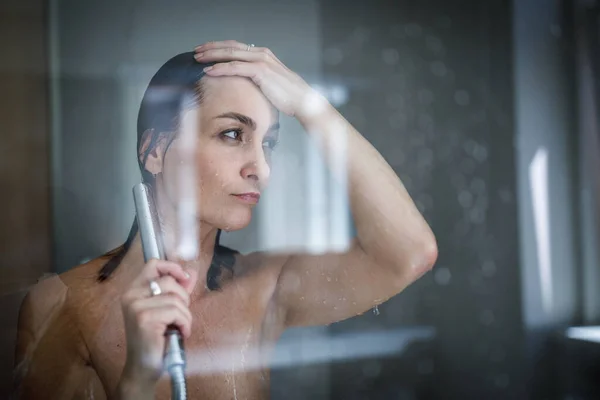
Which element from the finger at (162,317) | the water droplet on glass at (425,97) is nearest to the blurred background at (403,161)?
the water droplet on glass at (425,97)

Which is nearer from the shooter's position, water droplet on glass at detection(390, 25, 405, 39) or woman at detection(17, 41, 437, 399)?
woman at detection(17, 41, 437, 399)

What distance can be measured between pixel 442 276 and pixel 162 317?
A: 0.44 meters

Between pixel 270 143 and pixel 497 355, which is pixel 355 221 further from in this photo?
pixel 497 355

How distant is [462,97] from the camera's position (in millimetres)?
974

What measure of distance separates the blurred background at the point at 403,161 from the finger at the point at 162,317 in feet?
0.34

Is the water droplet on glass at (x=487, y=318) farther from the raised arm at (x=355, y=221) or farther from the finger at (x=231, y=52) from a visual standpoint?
the finger at (x=231, y=52)

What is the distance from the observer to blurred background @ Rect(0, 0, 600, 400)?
2.54 ft

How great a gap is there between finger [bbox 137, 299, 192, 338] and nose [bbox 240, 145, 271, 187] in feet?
0.67

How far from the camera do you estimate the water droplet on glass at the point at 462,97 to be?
0.97 meters

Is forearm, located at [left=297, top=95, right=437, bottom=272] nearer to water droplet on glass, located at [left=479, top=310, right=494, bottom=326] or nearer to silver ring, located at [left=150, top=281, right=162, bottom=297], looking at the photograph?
water droplet on glass, located at [left=479, top=310, right=494, bottom=326]

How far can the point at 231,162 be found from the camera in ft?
2.67

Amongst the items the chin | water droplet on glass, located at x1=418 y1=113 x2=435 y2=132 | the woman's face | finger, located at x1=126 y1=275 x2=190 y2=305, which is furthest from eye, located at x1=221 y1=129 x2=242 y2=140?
water droplet on glass, located at x1=418 y1=113 x2=435 y2=132

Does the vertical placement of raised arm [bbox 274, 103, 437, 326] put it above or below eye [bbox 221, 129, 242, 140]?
below

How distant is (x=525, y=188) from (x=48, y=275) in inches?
29.5
